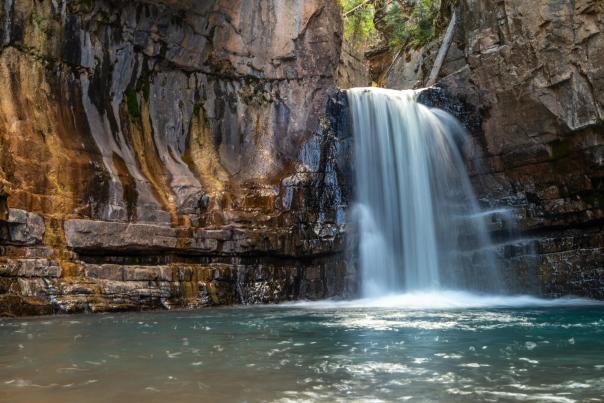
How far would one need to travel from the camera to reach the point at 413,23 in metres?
29.5

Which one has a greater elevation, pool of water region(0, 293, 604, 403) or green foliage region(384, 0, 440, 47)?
green foliage region(384, 0, 440, 47)

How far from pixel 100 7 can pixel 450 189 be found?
12.8 metres

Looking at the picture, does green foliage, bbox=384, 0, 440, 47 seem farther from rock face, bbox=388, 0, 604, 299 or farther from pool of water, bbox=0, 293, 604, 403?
pool of water, bbox=0, 293, 604, 403

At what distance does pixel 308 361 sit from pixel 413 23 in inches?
1067

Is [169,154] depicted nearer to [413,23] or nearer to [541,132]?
[541,132]

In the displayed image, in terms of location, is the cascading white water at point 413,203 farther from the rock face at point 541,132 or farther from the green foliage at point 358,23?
the green foliage at point 358,23

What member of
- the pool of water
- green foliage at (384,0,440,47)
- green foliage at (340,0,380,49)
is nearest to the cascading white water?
the pool of water

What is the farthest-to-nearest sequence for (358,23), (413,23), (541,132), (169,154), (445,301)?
(358,23) → (413,23) → (169,154) → (541,132) → (445,301)

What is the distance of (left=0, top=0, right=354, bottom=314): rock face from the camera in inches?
541

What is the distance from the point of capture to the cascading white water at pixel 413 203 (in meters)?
17.4

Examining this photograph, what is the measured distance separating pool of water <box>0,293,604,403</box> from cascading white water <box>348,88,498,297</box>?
25.5 ft

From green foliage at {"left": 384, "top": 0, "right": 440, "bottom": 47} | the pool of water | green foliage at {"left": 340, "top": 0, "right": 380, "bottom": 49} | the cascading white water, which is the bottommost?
the pool of water

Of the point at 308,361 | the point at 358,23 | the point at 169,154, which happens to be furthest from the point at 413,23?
the point at 308,361

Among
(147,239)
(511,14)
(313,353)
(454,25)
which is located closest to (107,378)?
(313,353)
